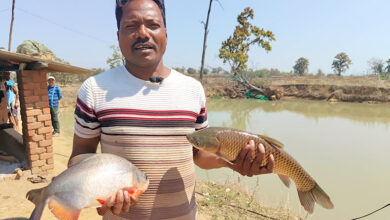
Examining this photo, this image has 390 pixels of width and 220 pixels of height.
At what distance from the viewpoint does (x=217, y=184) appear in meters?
5.40

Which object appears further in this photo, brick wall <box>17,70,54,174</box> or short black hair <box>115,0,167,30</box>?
brick wall <box>17,70,54,174</box>

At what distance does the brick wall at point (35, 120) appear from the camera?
473 cm

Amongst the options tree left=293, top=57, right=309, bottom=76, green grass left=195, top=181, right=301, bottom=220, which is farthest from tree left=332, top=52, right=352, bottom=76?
green grass left=195, top=181, right=301, bottom=220

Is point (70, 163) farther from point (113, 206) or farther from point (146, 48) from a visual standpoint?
point (146, 48)

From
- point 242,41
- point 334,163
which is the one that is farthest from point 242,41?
point 334,163

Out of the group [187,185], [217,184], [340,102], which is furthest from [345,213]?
[340,102]

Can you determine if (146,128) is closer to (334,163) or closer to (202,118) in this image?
(202,118)

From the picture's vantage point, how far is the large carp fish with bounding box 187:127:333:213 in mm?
1574

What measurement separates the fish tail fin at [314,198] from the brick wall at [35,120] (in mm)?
4863

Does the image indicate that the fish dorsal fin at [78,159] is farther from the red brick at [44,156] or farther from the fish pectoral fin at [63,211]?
the red brick at [44,156]

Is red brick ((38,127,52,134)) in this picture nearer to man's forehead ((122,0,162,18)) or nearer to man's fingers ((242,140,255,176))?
man's forehead ((122,0,162,18))

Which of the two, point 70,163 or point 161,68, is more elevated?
point 161,68

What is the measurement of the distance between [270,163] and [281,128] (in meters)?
12.5

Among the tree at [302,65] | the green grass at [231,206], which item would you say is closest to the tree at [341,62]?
the tree at [302,65]
